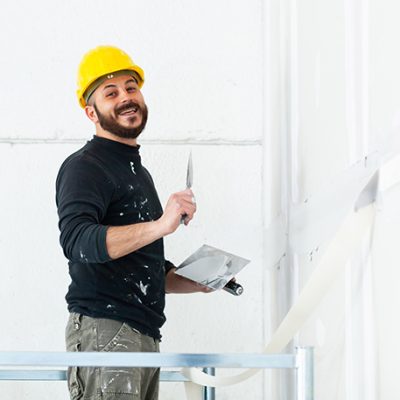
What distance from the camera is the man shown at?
2271 mm

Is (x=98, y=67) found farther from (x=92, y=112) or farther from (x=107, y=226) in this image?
(x=107, y=226)

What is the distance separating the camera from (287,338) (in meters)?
2.08

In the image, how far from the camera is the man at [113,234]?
227 centimetres

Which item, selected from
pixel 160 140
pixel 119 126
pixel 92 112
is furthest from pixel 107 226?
pixel 160 140

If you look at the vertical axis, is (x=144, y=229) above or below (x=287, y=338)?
above

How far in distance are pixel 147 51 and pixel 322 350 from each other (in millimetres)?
1746

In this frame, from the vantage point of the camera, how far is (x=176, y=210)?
7.15 ft

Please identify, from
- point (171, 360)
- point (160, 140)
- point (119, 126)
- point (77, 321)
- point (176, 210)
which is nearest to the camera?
point (171, 360)

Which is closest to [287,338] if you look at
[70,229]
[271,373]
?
[70,229]

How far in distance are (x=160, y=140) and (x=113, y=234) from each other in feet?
4.45

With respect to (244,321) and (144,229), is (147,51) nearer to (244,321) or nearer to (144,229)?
(244,321)

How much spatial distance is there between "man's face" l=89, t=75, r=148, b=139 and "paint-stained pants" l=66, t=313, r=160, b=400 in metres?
0.54

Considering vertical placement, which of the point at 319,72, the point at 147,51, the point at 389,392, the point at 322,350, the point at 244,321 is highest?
the point at 147,51

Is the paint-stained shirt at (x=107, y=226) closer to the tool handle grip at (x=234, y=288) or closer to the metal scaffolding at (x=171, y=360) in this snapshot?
the tool handle grip at (x=234, y=288)
